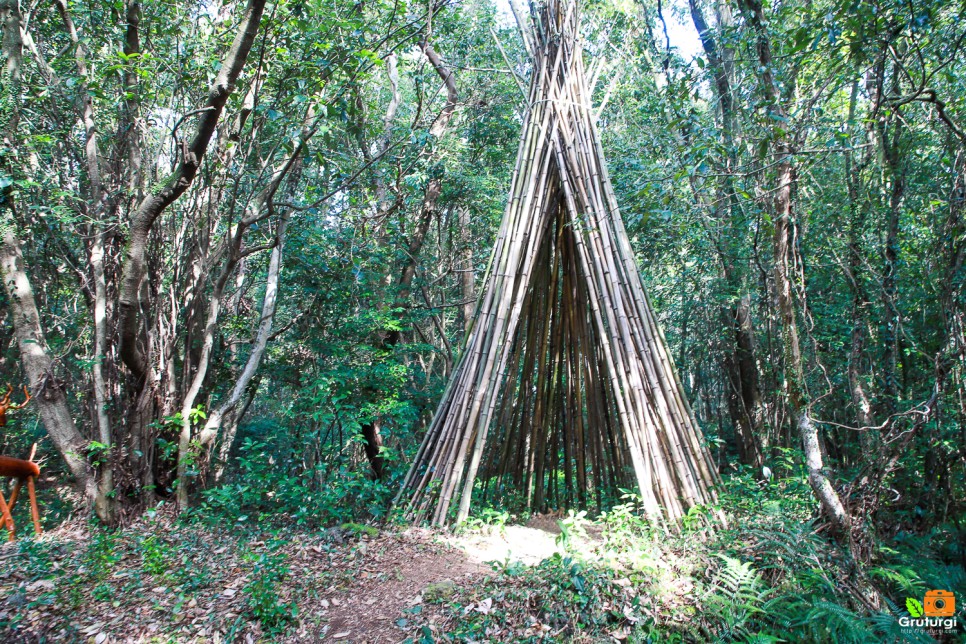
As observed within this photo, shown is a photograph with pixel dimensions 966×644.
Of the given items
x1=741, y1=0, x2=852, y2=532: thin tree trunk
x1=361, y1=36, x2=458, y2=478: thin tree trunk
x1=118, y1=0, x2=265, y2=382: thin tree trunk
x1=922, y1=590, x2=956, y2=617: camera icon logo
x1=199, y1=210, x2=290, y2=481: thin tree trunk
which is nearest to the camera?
x1=922, y1=590, x2=956, y2=617: camera icon logo

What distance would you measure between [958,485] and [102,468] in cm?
656

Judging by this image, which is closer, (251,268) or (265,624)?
(265,624)

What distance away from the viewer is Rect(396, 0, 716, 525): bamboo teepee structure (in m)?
3.88

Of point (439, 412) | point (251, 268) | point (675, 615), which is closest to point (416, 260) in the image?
point (251, 268)

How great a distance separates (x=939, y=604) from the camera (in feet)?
9.31

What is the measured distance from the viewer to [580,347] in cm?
477

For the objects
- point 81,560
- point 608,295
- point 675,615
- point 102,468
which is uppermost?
point 608,295

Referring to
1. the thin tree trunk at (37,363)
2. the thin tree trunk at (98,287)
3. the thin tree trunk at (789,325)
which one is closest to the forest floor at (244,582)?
the thin tree trunk at (98,287)

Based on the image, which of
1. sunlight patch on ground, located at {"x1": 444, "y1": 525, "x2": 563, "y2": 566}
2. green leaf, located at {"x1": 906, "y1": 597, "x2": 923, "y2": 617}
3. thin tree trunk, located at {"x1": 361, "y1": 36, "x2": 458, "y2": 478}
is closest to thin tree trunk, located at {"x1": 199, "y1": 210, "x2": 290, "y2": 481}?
thin tree trunk, located at {"x1": 361, "y1": 36, "x2": 458, "y2": 478}

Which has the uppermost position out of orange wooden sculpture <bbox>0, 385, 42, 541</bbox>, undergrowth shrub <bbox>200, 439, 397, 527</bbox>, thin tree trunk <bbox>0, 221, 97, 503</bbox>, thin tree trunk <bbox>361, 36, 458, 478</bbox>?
thin tree trunk <bbox>361, 36, 458, 478</bbox>

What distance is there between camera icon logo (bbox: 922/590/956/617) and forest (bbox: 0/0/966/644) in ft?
0.11

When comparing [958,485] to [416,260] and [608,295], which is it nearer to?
[608,295]

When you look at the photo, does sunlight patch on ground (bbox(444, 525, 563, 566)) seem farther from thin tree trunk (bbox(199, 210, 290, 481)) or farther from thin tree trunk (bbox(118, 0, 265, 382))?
thin tree trunk (bbox(118, 0, 265, 382))

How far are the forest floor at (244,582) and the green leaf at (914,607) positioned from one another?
1.90 meters
